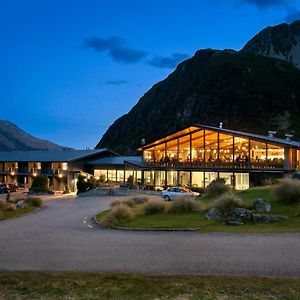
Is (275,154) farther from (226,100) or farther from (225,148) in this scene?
(226,100)

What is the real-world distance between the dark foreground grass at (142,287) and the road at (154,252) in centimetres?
78

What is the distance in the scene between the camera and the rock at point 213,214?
20.6m

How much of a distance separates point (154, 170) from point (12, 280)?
1696 inches

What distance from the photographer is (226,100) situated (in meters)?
146

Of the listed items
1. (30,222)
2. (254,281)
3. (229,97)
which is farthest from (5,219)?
(229,97)

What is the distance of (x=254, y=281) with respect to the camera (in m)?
10.2

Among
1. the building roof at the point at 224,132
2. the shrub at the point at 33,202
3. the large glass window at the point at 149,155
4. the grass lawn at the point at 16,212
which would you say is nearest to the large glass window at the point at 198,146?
the building roof at the point at 224,132

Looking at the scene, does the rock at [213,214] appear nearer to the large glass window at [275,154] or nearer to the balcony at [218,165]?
the balcony at [218,165]

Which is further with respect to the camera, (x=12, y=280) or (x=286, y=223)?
(x=286, y=223)

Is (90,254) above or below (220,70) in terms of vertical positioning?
below

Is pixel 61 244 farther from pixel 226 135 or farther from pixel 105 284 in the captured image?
pixel 226 135

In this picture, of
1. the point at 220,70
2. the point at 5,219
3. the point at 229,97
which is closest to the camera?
the point at 5,219

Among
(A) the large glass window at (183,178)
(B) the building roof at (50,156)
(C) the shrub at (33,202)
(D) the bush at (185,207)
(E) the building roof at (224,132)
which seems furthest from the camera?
(B) the building roof at (50,156)

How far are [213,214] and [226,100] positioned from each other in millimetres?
128331
